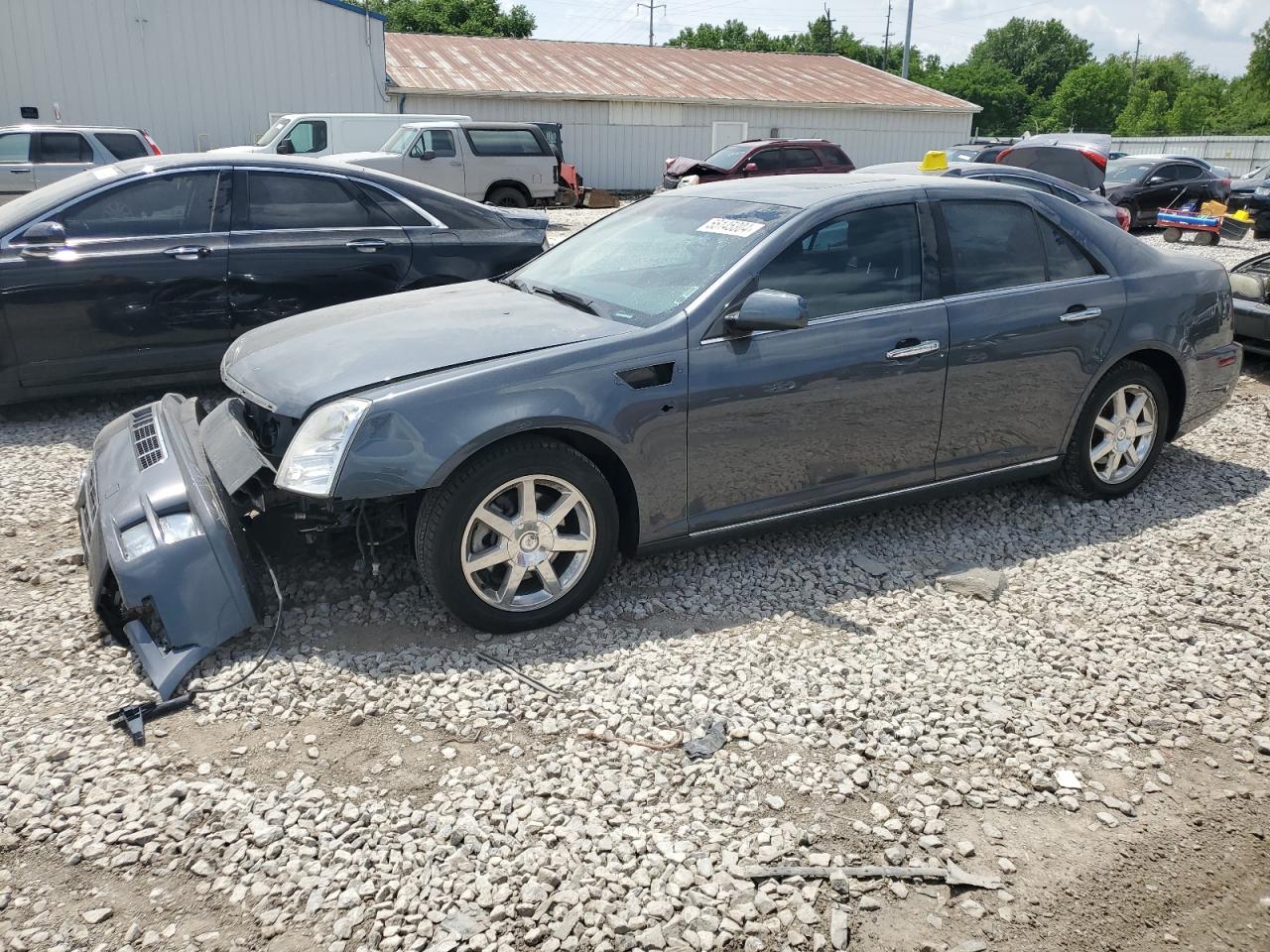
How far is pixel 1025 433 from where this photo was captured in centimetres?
480

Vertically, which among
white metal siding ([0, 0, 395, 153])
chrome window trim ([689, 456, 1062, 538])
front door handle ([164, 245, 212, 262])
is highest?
white metal siding ([0, 0, 395, 153])

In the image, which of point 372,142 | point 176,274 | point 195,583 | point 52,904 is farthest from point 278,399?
point 372,142

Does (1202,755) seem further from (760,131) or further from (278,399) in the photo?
(760,131)

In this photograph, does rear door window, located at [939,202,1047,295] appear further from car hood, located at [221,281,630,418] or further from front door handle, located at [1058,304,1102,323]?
car hood, located at [221,281,630,418]

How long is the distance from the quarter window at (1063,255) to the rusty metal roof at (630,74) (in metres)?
24.4

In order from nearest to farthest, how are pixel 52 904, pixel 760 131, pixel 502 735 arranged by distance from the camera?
pixel 52 904, pixel 502 735, pixel 760 131

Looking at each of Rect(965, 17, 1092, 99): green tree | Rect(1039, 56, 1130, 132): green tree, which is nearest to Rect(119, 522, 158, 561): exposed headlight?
Rect(1039, 56, 1130, 132): green tree

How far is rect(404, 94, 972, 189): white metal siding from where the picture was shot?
28953mm

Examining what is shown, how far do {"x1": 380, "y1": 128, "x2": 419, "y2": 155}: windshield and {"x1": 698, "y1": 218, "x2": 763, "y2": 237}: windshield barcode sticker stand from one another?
624 inches

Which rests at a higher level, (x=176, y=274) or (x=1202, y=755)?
(x=176, y=274)

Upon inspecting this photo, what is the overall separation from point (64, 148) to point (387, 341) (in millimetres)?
13562

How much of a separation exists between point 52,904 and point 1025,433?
14.0 feet

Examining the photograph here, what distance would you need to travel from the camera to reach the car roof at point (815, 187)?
439 centimetres

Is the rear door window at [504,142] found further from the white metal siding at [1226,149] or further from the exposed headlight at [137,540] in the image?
the white metal siding at [1226,149]
